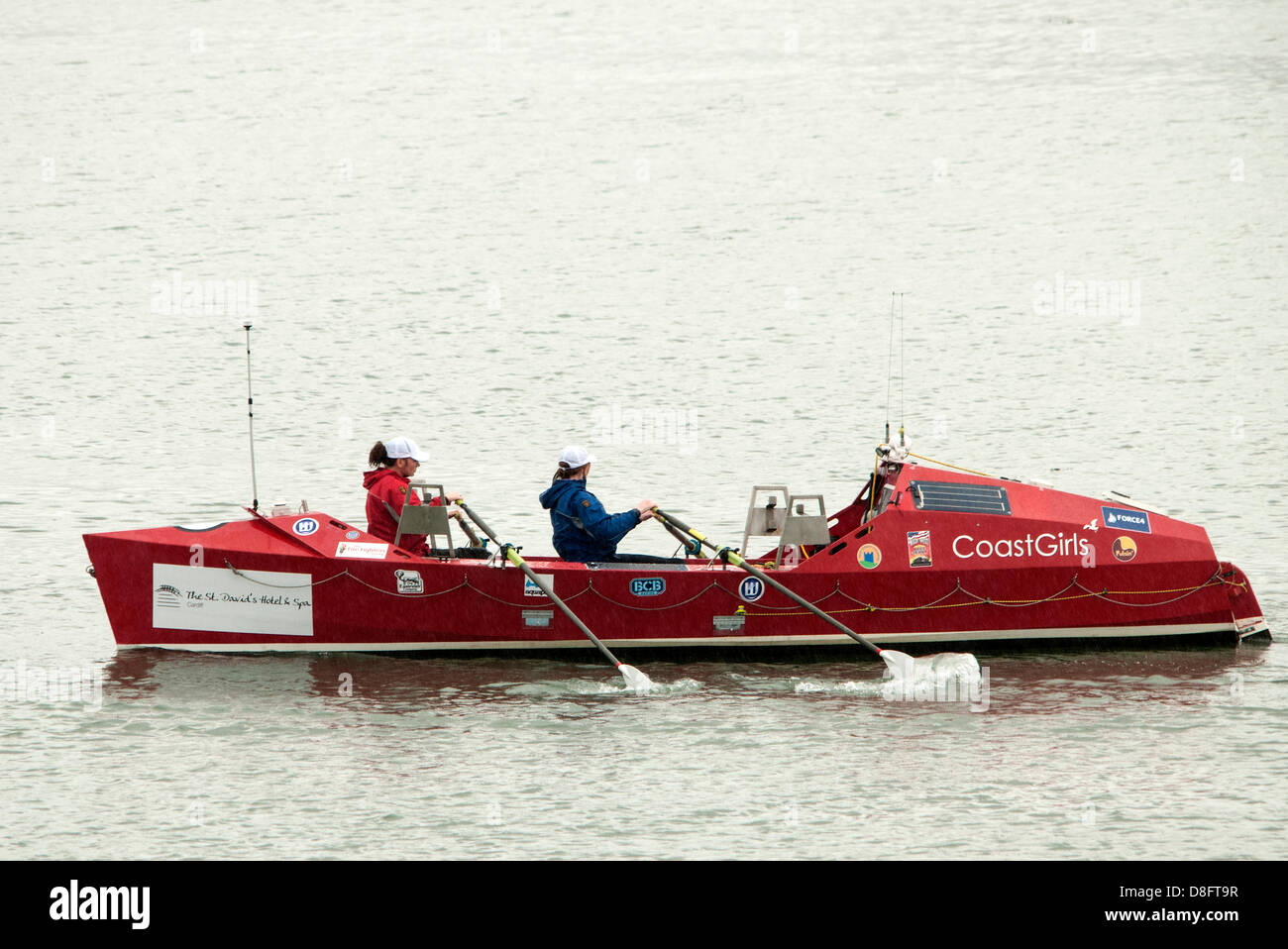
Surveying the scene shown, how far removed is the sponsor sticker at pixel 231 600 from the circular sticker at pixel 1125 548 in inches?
220

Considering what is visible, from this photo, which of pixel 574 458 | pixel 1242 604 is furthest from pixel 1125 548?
pixel 574 458

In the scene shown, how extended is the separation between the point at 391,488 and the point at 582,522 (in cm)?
140

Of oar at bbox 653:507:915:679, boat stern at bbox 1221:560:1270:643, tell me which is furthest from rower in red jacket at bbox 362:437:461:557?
boat stern at bbox 1221:560:1270:643

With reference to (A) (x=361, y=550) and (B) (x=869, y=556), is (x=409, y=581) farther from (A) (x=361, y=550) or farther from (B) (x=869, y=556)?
(B) (x=869, y=556)

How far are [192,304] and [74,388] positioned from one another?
18.4 ft

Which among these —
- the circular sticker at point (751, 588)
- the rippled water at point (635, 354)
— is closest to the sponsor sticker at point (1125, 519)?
the rippled water at point (635, 354)

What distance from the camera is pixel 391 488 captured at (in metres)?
12.8

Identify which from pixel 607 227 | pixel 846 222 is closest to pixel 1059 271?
pixel 846 222

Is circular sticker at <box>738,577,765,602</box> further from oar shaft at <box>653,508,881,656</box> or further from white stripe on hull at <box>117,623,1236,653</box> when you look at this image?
white stripe on hull at <box>117,623,1236,653</box>

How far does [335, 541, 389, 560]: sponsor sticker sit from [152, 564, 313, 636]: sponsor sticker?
11.8 inches

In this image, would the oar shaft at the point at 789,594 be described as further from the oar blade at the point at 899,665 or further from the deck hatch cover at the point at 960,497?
the deck hatch cover at the point at 960,497

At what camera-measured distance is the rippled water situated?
→ 10.4 metres

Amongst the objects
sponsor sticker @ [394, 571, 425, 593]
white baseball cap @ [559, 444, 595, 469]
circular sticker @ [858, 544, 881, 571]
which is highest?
white baseball cap @ [559, 444, 595, 469]

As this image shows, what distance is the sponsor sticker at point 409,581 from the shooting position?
12.4m
